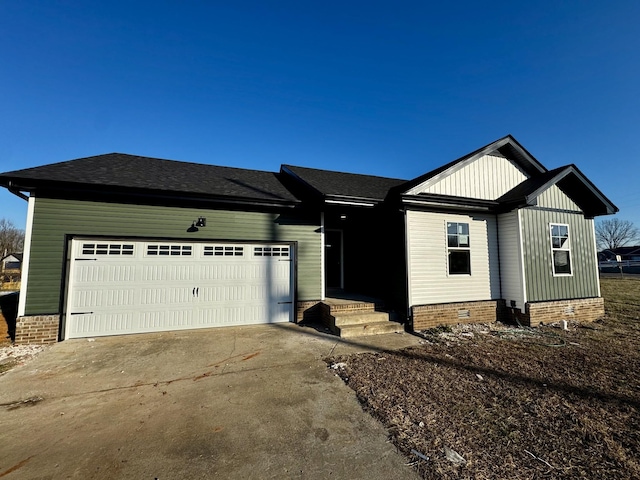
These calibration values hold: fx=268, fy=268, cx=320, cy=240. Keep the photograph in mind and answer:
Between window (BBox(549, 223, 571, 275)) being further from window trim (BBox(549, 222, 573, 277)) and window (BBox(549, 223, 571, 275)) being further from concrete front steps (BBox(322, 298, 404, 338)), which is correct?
concrete front steps (BBox(322, 298, 404, 338))

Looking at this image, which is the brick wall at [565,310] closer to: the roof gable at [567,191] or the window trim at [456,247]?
the window trim at [456,247]

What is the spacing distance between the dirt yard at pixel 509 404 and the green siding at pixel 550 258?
1887 mm

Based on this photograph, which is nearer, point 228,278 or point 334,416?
point 334,416

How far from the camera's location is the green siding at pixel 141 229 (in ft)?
18.7

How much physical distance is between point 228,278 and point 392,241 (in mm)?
4551

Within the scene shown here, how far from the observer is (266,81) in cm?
1056

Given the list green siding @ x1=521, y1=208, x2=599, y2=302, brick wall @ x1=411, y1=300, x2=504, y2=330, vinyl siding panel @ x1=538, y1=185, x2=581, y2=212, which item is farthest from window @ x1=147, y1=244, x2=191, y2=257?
vinyl siding panel @ x1=538, y1=185, x2=581, y2=212

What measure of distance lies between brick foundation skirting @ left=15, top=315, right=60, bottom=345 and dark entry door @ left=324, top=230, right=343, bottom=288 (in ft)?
23.4

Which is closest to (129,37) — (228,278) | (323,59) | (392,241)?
(323,59)

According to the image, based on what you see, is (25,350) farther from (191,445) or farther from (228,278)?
(191,445)

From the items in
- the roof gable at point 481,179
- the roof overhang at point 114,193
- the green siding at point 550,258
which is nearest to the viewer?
the roof overhang at point 114,193

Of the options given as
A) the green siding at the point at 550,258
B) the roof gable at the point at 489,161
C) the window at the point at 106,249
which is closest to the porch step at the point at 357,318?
the roof gable at the point at 489,161

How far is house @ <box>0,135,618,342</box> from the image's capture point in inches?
232

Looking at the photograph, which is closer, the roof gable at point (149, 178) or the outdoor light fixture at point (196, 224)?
the roof gable at point (149, 178)
